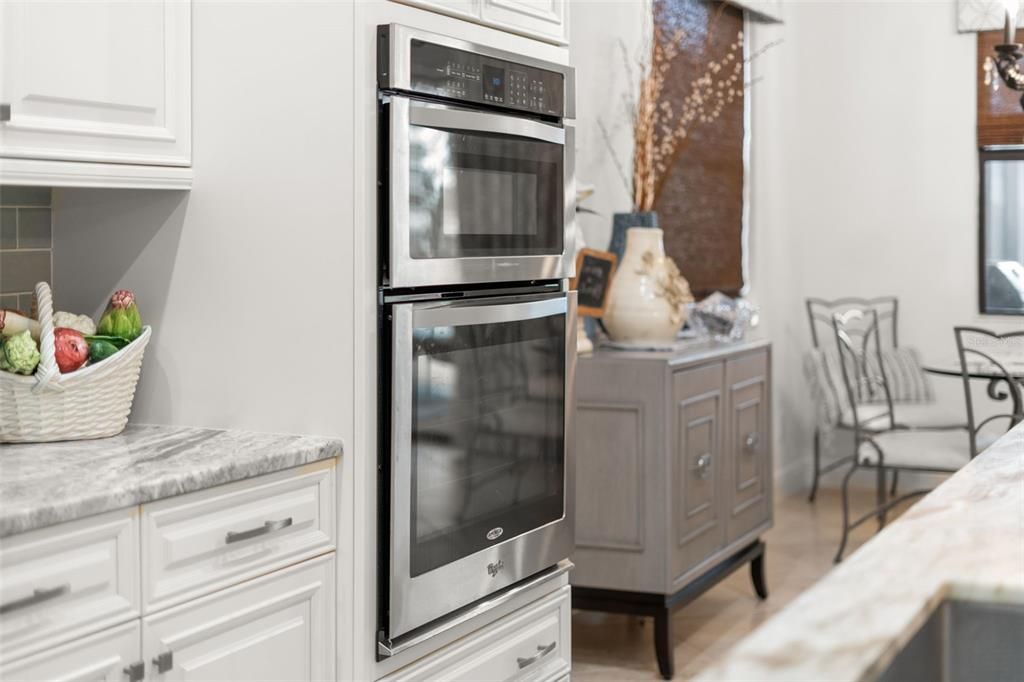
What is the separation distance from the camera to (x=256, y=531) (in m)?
1.99

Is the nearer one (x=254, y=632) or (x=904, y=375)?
(x=254, y=632)

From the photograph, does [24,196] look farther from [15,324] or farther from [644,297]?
[644,297]

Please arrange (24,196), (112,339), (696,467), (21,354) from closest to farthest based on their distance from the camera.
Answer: (21,354)
(112,339)
(24,196)
(696,467)

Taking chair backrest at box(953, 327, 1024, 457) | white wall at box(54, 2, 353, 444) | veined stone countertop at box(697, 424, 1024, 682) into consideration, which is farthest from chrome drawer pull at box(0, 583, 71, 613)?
chair backrest at box(953, 327, 1024, 457)

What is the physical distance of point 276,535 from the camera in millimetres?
2051

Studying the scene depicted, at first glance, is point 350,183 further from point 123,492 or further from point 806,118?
point 806,118

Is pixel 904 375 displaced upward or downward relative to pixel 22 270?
downward

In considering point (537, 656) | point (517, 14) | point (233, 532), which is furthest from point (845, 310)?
point (233, 532)

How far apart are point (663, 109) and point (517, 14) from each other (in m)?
2.31

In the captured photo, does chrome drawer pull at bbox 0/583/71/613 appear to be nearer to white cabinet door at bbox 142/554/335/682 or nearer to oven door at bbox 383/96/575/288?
white cabinet door at bbox 142/554/335/682

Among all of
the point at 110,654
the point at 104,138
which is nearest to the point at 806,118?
the point at 104,138

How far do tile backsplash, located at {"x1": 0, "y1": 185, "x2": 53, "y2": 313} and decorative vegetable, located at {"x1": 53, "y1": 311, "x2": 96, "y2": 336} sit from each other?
23 centimetres

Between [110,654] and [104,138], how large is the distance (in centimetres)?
88

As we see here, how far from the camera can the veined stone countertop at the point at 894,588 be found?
0.81 m
